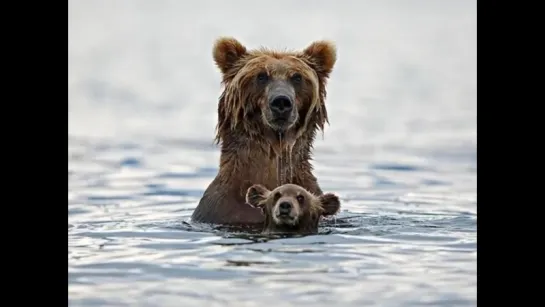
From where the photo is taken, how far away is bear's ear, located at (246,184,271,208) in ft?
36.2

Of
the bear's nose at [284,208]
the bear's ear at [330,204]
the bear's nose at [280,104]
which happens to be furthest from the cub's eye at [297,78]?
the bear's nose at [284,208]

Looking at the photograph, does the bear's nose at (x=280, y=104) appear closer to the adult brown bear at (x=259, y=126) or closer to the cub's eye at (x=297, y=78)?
the adult brown bear at (x=259, y=126)

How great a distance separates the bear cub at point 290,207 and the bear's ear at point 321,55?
1292 millimetres

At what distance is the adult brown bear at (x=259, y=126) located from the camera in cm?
1122

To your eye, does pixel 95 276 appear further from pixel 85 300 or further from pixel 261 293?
pixel 261 293

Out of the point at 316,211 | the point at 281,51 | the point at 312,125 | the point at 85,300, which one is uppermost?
the point at 281,51

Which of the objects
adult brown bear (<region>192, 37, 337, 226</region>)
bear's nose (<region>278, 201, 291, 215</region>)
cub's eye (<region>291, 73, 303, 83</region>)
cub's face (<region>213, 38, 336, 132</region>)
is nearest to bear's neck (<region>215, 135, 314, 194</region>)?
adult brown bear (<region>192, 37, 337, 226</region>)

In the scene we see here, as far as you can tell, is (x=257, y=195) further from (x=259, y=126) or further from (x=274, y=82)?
(x=274, y=82)

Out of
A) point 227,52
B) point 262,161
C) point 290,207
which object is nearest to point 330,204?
point 290,207

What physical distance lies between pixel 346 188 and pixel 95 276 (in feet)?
19.6

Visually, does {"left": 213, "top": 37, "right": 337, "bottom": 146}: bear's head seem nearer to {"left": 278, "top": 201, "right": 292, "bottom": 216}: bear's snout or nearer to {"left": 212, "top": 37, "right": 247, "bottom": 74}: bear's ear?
{"left": 212, "top": 37, "right": 247, "bottom": 74}: bear's ear
